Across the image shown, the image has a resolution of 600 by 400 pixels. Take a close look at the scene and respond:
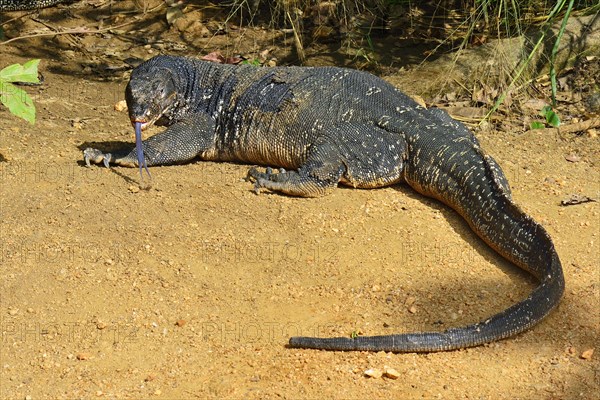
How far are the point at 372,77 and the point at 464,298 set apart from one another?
2749mm

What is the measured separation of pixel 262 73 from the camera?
8.06 metres

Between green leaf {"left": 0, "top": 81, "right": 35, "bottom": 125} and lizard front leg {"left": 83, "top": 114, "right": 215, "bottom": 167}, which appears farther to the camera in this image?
lizard front leg {"left": 83, "top": 114, "right": 215, "bottom": 167}

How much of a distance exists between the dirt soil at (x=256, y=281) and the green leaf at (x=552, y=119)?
225mm

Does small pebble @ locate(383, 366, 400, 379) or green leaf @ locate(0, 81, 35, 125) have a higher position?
green leaf @ locate(0, 81, 35, 125)

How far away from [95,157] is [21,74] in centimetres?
96

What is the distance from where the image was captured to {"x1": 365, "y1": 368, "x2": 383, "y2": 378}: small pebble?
16.3 feet

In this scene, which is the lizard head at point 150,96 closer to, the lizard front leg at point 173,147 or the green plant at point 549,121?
the lizard front leg at point 173,147

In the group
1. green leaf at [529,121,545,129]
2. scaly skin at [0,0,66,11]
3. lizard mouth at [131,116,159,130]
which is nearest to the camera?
lizard mouth at [131,116,159,130]

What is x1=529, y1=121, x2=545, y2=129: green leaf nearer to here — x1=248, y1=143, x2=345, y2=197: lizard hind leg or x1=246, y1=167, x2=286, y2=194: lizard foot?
x1=248, y1=143, x2=345, y2=197: lizard hind leg

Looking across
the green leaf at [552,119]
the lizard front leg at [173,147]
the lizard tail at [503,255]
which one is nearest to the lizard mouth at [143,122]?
the lizard front leg at [173,147]

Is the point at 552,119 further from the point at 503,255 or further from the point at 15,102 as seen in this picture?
the point at 15,102

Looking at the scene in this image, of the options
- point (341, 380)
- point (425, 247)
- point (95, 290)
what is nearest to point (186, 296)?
point (95, 290)

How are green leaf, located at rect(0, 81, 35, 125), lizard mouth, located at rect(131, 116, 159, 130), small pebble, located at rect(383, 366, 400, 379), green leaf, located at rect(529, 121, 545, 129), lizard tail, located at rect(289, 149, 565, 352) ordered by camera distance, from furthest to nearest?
green leaf, located at rect(529, 121, 545, 129)
lizard mouth, located at rect(131, 116, 159, 130)
green leaf, located at rect(0, 81, 35, 125)
lizard tail, located at rect(289, 149, 565, 352)
small pebble, located at rect(383, 366, 400, 379)

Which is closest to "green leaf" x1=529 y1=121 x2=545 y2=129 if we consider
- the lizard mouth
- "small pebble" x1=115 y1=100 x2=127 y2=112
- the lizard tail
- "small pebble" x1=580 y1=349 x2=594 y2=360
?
the lizard tail
